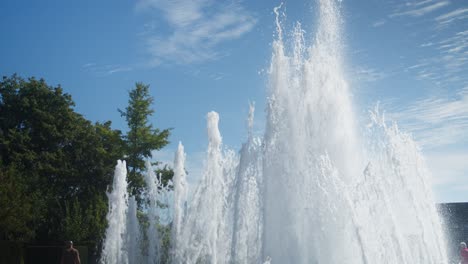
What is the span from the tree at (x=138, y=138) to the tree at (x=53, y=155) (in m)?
0.99

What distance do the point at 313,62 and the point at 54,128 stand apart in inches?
847

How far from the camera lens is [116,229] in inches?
877

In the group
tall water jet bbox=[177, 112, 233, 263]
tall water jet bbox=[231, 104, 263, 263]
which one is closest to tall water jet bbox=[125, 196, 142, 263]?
tall water jet bbox=[177, 112, 233, 263]

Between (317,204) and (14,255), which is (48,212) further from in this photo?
(317,204)

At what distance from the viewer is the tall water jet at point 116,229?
21.8 m

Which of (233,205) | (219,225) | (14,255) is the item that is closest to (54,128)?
(14,255)

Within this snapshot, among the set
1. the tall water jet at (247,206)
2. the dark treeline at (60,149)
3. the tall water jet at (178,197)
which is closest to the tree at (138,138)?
the dark treeline at (60,149)

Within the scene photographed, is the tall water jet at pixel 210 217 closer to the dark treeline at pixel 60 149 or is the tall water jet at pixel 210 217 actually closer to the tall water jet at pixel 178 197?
the tall water jet at pixel 178 197

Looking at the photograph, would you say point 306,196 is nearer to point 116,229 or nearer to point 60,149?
point 116,229

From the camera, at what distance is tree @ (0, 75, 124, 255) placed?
97.1 feet

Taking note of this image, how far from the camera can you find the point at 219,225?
20.3 metres

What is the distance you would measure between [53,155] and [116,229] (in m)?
12.5

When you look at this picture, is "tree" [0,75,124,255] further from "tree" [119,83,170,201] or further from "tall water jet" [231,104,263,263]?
"tall water jet" [231,104,263,263]

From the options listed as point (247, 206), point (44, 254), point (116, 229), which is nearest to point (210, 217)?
point (247, 206)
